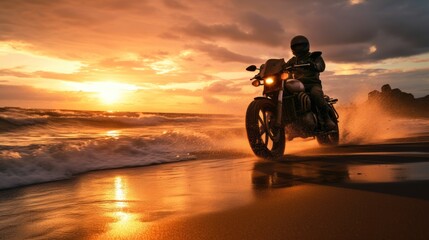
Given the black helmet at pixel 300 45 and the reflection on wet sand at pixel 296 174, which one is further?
the black helmet at pixel 300 45

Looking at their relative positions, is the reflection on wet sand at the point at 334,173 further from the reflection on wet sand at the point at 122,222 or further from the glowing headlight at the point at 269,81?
the glowing headlight at the point at 269,81

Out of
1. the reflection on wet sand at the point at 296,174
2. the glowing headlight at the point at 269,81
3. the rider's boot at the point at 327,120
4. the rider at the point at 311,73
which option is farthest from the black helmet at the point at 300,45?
the reflection on wet sand at the point at 296,174

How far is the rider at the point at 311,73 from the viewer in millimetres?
8031

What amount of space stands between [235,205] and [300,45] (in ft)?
20.1

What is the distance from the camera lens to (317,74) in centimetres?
853

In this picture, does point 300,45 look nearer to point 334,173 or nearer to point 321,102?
point 321,102

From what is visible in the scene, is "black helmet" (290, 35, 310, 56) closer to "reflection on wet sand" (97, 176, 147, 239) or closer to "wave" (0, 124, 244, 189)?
"wave" (0, 124, 244, 189)

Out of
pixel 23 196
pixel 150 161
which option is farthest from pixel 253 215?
pixel 150 161

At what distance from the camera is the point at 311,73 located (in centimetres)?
841

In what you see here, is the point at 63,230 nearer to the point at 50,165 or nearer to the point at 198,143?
the point at 50,165

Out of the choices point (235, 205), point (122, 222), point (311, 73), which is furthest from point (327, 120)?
point (122, 222)

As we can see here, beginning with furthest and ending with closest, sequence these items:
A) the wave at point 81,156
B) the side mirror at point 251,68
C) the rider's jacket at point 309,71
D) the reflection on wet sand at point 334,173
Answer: the rider's jacket at point 309,71 → the side mirror at point 251,68 → the wave at point 81,156 → the reflection on wet sand at point 334,173

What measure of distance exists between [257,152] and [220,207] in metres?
3.84

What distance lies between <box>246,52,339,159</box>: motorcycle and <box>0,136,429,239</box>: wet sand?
5.65 ft
